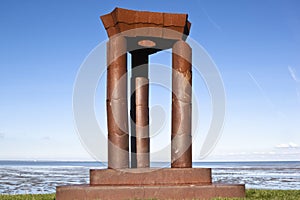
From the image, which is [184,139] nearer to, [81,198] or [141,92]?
[141,92]

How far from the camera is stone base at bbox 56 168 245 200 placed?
44.1 ft

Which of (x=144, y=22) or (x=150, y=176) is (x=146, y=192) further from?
(x=144, y=22)

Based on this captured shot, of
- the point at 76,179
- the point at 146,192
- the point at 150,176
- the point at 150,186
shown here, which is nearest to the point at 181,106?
the point at 150,176

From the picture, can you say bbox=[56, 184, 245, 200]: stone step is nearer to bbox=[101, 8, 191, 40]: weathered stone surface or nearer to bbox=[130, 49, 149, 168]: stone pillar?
bbox=[130, 49, 149, 168]: stone pillar

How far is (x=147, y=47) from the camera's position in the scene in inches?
640

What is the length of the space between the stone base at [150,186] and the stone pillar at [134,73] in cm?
215

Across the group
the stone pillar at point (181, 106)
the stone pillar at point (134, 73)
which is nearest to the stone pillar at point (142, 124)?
the stone pillar at point (134, 73)

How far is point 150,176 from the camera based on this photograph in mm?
14188

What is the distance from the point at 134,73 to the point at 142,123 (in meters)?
1.78

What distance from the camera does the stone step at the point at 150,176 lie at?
554 inches

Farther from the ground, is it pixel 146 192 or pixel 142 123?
pixel 142 123

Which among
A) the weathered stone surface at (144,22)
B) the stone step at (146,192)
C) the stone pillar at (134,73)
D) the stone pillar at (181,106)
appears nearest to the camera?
the stone step at (146,192)

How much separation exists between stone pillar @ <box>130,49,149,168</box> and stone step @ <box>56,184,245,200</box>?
2.78m

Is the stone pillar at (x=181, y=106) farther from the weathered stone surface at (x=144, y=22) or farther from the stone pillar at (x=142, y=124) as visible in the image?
the stone pillar at (x=142, y=124)
